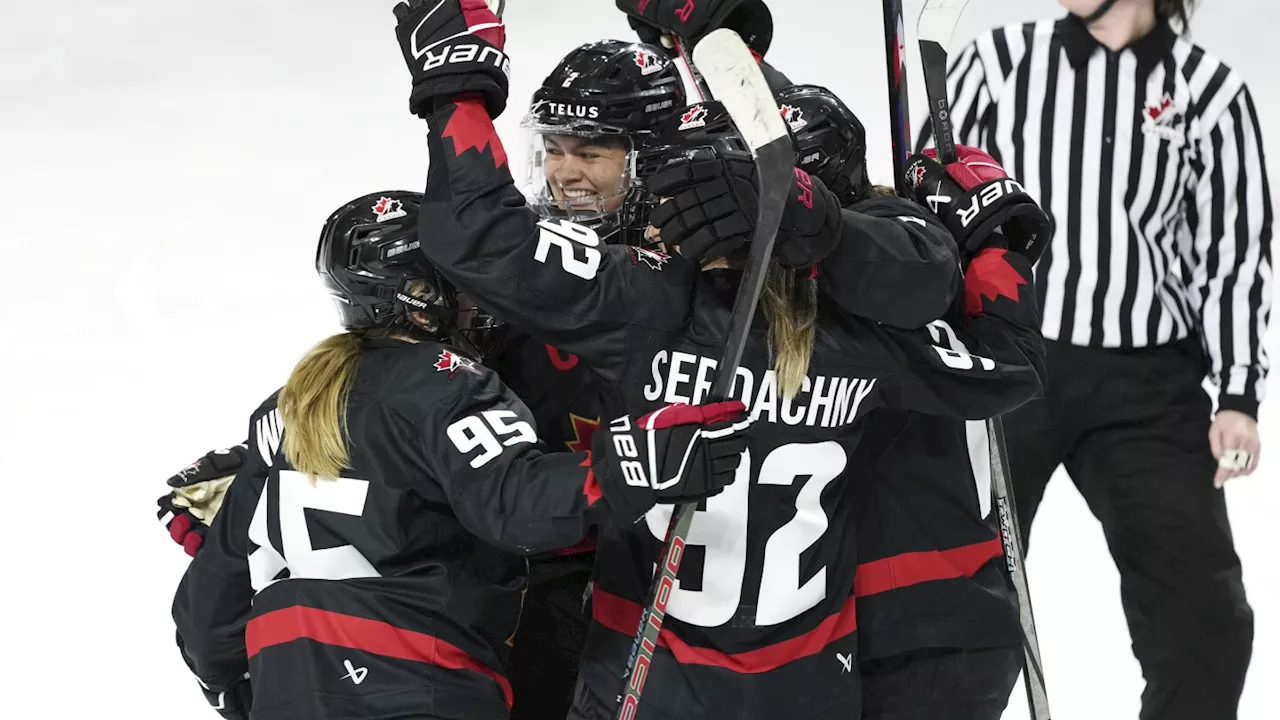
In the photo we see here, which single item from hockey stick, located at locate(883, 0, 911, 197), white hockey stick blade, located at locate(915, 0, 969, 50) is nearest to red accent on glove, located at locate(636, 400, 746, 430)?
hockey stick, located at locate(883, 0, 911, 197)

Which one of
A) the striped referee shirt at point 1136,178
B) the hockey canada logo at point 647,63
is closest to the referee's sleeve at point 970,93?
the striped referee shirt at point 1136,178

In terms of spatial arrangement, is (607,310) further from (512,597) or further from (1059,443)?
(1059,443)

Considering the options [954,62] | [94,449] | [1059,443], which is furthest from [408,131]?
[1059,443]

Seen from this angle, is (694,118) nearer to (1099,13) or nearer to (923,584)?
(923,584)

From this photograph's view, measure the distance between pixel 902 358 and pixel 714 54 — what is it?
461mm

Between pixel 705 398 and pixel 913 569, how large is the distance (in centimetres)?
49

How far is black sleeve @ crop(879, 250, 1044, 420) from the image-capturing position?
6.24 ft

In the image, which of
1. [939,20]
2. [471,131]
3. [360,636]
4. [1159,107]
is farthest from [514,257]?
[1159,107]

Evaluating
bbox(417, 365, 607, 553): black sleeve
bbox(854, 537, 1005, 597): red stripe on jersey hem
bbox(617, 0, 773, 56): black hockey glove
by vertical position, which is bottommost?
bbox(854, 537, 1005, 597): red stripe on jersey hem

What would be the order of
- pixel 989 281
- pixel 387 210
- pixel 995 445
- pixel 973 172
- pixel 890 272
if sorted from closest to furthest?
1. pixel 890 272
2. pixel 387 210
3. pixel 989 281
4. pixel 973 172
5. pixel 995 445

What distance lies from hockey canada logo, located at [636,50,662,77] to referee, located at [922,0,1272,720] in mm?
756

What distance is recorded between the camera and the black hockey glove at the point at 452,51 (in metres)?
1.70

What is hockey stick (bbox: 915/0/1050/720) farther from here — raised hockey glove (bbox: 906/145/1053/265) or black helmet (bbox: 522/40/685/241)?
black helmet (bbox: 522/40/685/241)

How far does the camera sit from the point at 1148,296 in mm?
2928
